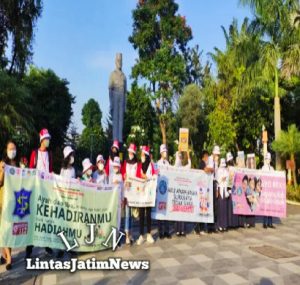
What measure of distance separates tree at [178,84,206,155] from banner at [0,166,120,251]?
23518 millimetres

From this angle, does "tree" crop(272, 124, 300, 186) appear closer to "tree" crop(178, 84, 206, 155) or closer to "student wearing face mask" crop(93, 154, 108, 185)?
"student wearing face mask" crop(93, 154, 108, 185)

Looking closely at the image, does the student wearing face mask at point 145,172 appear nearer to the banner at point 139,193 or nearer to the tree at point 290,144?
the banner at point 139,193

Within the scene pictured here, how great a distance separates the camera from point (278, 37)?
57.0 feet

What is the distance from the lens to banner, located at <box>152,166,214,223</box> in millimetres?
7488

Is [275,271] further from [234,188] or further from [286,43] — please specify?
[286,43]

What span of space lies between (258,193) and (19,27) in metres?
15.0

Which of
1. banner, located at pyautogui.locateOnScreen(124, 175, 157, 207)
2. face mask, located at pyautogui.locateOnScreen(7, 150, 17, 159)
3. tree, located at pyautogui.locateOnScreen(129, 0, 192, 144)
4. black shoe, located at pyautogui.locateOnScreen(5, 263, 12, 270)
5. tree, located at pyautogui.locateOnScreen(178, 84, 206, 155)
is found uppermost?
tree, located at pyautogui.locateOnScreen(129, 0, 192, 144)

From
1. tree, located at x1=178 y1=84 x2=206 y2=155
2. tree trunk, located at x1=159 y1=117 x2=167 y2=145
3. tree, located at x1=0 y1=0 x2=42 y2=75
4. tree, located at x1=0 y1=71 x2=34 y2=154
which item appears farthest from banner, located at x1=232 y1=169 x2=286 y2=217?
tree trunk, located at x1=159 y1=117 x2=167 y2=145

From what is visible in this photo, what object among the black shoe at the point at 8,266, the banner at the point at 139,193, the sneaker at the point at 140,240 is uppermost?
the banner at the point at 139,193

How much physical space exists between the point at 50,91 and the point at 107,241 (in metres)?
28.4

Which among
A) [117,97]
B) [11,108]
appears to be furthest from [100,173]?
[11,108]

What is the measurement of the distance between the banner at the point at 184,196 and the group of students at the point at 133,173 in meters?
0.21

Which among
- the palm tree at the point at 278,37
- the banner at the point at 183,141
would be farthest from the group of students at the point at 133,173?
the palm tree at the point at 278,37

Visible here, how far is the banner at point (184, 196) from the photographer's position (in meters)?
7.49
